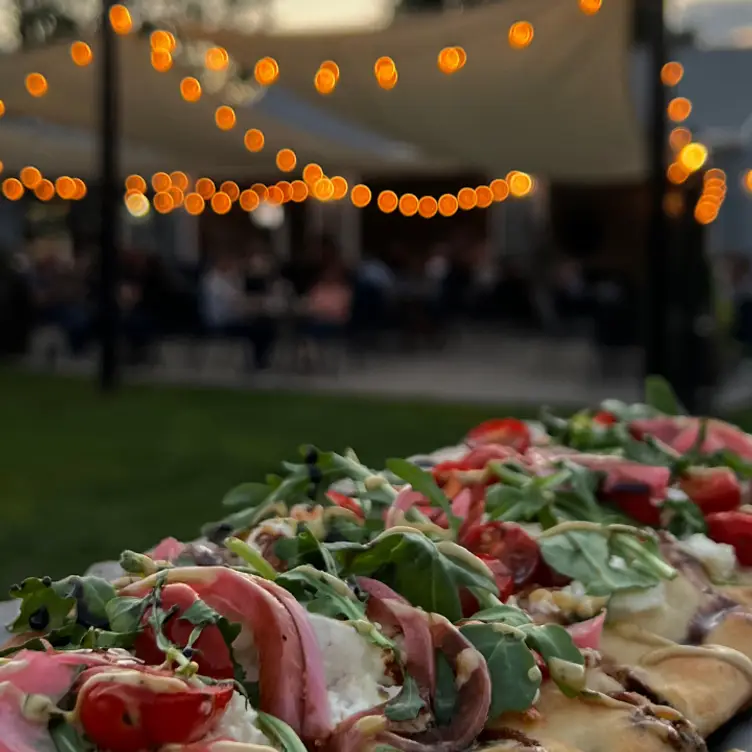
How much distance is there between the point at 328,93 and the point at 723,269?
753 centimetres

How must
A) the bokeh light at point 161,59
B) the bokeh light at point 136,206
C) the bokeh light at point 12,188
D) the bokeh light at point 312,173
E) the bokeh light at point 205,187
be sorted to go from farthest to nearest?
1. the bokeh light at point 136,206
2. the bokeh light at point 205,187
3. the bokeh light at point 12,188
4. the bokeh light at point 312,173
5. the bokeh light at point 161,59

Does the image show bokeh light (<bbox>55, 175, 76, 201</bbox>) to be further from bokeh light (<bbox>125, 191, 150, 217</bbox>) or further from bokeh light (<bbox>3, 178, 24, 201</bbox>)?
bokeh light (<bbox>125, 191, 150, 217</bbox>)

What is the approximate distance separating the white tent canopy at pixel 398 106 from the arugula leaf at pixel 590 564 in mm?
6377

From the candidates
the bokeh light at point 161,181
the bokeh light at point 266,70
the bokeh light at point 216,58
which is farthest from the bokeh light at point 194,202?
the bokeh light at point 216,58

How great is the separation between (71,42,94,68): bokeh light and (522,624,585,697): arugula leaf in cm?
952

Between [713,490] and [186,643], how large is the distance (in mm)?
1611

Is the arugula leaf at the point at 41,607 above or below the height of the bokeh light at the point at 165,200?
below

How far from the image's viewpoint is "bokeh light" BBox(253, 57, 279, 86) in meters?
9.60

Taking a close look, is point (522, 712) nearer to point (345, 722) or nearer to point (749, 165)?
point (345, 722)

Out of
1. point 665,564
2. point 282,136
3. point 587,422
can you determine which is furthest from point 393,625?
point 282,136

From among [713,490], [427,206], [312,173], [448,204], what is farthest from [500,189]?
[713,490]

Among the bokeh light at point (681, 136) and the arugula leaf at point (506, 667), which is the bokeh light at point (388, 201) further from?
the arugula leaf at point (506, 667)

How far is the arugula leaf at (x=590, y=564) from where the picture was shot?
6.80 feet

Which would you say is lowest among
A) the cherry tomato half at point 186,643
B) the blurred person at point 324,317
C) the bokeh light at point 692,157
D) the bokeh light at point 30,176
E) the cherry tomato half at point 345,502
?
the cherry tomato half at point 186,643
